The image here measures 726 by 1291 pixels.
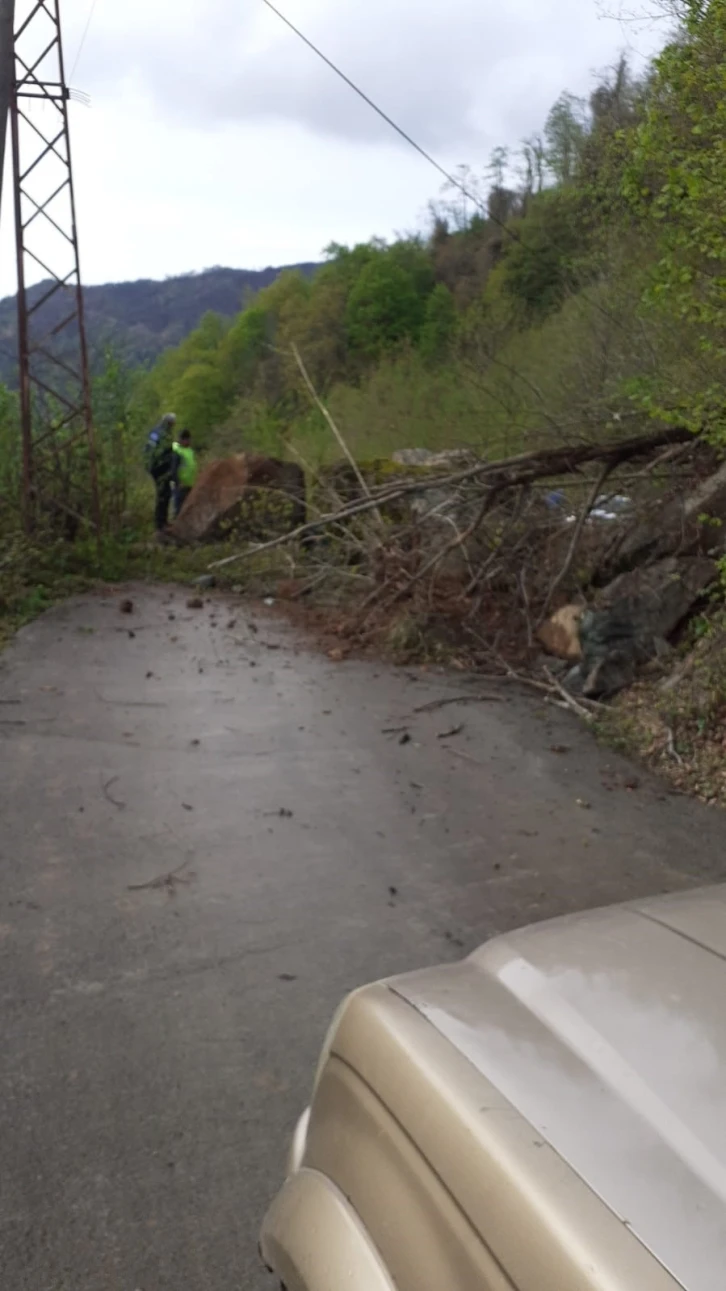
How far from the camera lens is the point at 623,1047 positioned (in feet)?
5.66

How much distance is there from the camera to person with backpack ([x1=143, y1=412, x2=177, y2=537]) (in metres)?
17.5

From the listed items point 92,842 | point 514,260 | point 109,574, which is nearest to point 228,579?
point 109,574

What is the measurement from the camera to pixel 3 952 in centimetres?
445

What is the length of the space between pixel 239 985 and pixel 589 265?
1127cm

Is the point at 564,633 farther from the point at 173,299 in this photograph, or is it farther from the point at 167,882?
the point at 173,299

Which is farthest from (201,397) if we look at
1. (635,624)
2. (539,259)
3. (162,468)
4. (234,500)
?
(635,624)

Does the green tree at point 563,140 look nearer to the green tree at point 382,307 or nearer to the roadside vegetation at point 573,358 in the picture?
the roadside vegetation at point 573,358

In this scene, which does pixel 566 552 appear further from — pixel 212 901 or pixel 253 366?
pixel 253 366

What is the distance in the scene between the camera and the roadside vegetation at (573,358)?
259 inches

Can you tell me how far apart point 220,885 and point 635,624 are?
16.0 feet

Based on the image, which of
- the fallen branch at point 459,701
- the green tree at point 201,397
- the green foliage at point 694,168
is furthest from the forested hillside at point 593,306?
the green tree at point 201,397

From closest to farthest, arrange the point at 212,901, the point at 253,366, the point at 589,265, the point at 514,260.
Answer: the point at 212,901, the point at 589,265, the point at 514,260, the point at 253,366

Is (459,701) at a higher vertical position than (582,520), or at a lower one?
lower

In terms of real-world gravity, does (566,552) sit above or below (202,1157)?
above
